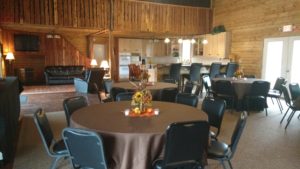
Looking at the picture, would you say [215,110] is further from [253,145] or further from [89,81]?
[89,81]

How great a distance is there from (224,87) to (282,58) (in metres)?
3.26

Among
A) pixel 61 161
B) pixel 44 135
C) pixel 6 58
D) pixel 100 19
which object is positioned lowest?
pixel 61 161

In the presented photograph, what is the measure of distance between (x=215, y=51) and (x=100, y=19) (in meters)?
4.99

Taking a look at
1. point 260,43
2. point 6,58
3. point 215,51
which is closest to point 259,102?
point 260,43

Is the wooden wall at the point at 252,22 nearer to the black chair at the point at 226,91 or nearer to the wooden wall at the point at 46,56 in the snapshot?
the black chair at the point at 226,91

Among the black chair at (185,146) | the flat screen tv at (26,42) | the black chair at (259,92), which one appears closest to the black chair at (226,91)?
the black chair at (259,92)

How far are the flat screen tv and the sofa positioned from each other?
4.20 ft

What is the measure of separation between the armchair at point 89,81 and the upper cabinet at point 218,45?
5124 millimetres

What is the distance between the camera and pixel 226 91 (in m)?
6.11

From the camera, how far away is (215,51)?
1039 cm

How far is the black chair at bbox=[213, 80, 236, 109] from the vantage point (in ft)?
19.7

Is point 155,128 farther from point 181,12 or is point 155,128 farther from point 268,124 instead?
point 181,12

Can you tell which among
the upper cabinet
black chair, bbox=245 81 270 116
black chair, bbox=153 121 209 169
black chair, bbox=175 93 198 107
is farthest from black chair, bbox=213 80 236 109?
the upper cabinet

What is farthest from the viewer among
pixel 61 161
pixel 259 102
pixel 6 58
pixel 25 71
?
pixel 25 71
